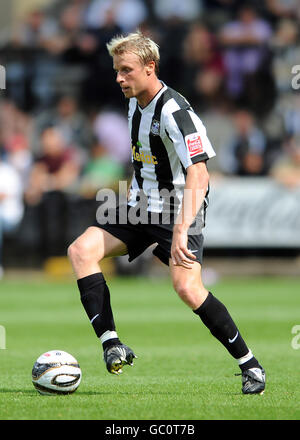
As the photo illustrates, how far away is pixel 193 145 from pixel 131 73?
0.66m

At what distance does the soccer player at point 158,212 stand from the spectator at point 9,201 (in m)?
10.3

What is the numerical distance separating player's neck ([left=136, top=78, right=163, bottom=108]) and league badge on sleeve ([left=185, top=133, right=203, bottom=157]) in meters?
0.46

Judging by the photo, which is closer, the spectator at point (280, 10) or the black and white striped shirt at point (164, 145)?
the black and white striped shirt at point (164, 145)

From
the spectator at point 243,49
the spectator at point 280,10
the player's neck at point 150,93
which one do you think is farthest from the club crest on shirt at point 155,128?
the spectator at point 280,10

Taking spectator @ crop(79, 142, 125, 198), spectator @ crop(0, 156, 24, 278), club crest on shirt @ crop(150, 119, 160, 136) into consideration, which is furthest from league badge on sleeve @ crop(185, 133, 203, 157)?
spectator @ crop(0, 156, 24, 278)

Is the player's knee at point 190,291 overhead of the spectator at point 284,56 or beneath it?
beneath

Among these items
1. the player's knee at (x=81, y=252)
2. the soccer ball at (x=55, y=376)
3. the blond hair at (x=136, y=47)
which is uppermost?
the blond hair at (x=136, y=47)

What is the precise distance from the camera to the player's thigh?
21.0 ft

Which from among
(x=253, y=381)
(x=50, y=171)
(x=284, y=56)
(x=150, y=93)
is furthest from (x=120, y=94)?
(x=253, y=381)

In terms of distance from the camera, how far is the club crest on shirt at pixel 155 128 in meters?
6.38

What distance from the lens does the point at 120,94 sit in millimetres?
18500

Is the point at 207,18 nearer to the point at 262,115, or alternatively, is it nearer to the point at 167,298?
the point at 262,115

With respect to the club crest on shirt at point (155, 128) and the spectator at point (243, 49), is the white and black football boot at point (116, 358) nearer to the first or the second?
the club crest on shirt at point (155, 128)
